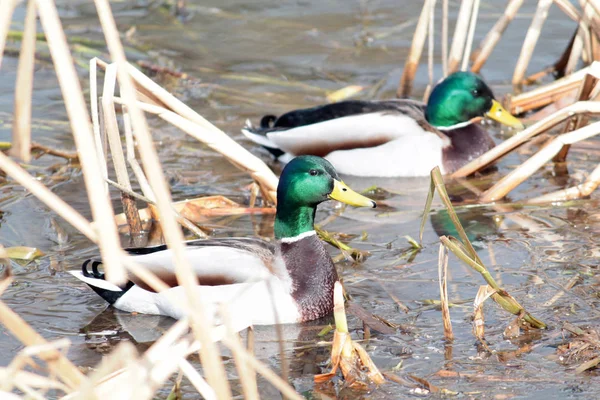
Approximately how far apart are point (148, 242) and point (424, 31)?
3640 millimetres

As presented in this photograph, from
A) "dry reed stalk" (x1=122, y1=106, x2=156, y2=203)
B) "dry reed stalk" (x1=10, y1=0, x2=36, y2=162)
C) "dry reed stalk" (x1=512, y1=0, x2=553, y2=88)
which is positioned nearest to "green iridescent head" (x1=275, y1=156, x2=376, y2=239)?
"dry reed stalk" (x1=122, y1=106, x2=156, y2=203)

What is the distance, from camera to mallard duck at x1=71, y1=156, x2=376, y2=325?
521 centimetres

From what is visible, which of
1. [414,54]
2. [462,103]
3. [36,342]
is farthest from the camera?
[414,54]

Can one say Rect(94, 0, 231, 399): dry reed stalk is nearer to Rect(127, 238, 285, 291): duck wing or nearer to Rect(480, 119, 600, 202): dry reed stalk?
Rect(127, 238, 285, 291): duck wing

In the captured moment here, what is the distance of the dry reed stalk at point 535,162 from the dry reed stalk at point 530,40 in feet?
7.61

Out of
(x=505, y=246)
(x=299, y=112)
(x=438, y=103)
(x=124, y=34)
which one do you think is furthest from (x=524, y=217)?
(x=124, y=34)

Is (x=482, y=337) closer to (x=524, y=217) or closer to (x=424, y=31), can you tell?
(x=524, y=217)

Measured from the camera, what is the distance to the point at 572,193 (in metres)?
6.97

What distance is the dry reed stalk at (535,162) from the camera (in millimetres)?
6402

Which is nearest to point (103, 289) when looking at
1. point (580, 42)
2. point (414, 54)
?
point (414, 54)

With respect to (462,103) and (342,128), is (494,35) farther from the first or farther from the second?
(342,128)

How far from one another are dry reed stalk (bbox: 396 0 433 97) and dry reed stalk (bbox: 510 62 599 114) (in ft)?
3.25

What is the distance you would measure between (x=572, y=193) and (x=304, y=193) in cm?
243

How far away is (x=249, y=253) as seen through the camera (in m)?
5.36
